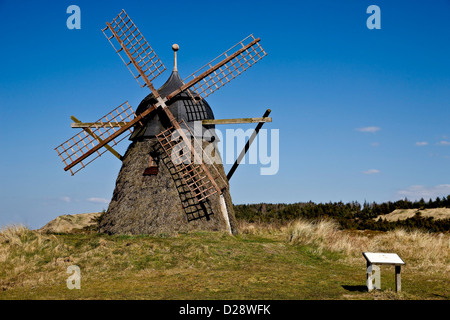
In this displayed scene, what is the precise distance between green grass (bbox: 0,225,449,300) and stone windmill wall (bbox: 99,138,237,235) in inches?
25.9

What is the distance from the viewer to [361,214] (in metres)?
28.7

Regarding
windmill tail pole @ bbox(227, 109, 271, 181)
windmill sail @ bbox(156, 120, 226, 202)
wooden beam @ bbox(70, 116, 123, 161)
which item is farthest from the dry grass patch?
wooden beam @ bbox(70, 116, 123, 161)

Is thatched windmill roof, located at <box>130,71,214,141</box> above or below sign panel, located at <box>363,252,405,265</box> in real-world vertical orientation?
above

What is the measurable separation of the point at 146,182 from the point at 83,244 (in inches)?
160

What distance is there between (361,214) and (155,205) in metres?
17.1

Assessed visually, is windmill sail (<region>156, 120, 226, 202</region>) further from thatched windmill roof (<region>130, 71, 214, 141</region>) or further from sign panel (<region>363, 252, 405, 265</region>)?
sign panel (<region>363, 252, 405, 265</region>)

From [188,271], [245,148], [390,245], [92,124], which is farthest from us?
[92,124]

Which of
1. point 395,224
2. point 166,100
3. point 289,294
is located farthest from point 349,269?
point 395,224

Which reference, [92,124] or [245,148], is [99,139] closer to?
[92,124]

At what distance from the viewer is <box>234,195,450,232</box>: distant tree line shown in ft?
76.9

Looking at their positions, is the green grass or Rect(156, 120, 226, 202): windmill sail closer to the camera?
the green grass

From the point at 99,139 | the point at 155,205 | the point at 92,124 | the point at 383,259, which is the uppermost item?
the point at 92,124

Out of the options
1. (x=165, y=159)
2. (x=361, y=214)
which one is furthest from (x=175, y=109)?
(x=361, y=214)

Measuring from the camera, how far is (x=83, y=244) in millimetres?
14203
